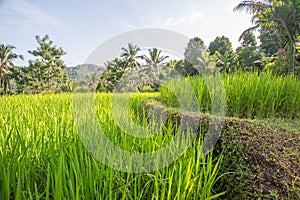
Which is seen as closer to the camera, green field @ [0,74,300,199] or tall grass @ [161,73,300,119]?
green field @ [0,74,300,199]

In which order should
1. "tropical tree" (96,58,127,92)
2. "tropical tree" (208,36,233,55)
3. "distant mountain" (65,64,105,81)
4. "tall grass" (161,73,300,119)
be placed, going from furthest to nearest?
"tropical tree" (208,36,233,55)
"tropical tree" (96,58,127,92)
"distant mountain" (65,64,105,81)
"tall grass" (161,73,300,119)

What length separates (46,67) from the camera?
1934cm

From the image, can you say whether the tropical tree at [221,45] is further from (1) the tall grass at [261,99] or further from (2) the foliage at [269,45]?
(1) the tall grass at [261,99]

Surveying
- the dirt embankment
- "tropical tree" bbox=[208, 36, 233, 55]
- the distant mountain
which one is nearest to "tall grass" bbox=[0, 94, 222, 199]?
the dirt embankment

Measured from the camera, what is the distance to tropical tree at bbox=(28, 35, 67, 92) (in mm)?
18578

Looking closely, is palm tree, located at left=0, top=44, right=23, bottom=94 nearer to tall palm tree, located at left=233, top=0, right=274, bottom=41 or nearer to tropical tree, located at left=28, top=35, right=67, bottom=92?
tropical tree, located at left=28, top=35, right=67, bottom=92

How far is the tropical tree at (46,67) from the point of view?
61.0 feet

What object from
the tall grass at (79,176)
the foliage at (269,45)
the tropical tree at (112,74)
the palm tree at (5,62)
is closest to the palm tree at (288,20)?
the foliage at (269,45)

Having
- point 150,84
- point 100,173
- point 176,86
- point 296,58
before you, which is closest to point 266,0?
point 296,58

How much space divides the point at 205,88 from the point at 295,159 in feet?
5.07

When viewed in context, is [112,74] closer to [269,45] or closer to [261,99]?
[269,45]

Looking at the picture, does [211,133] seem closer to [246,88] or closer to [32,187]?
[246,88]

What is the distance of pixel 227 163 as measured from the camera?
1646mm

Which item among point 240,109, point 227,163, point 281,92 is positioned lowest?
point 227,163
